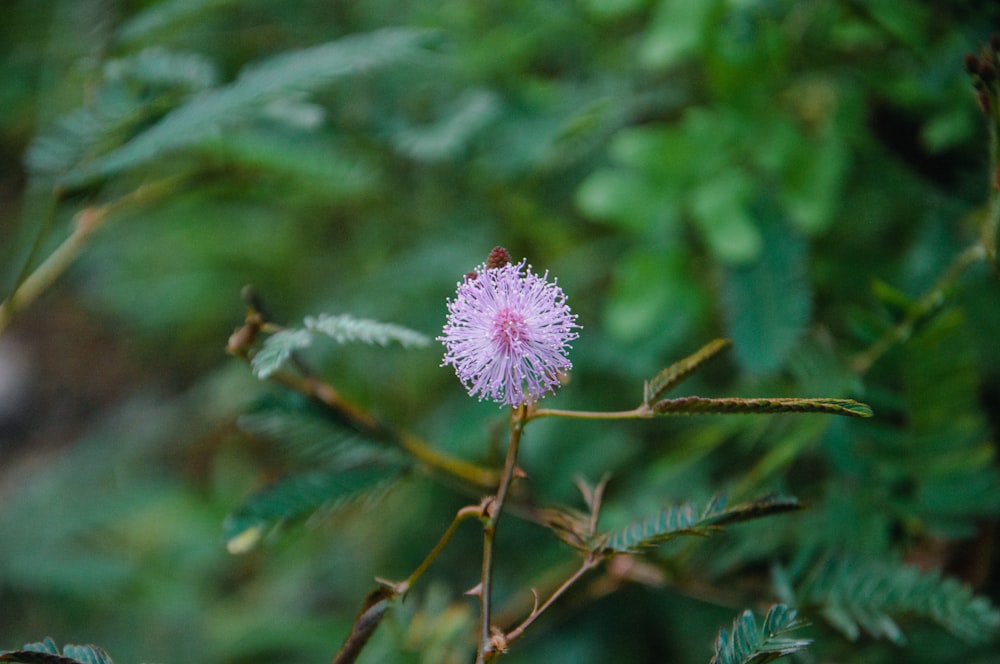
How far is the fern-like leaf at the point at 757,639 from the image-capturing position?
0.57 meters

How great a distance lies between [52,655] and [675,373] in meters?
0.52

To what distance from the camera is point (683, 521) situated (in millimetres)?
611

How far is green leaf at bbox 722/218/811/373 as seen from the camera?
1.03 metres

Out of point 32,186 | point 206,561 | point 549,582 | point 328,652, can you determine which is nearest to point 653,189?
point 549,582

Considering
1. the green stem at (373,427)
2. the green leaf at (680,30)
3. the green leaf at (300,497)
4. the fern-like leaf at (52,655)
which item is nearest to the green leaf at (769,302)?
the green leaf at (680,30)

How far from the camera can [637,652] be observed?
123 cm

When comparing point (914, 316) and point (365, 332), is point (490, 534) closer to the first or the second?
point (365, 332)

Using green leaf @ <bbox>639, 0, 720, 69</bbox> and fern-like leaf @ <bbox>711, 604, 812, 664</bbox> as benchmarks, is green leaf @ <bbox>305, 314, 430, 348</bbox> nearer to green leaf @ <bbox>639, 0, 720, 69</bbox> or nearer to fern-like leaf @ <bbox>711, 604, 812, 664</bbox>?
fern-like leaf @ <bbox>711, 604, 812, 664</bbox>

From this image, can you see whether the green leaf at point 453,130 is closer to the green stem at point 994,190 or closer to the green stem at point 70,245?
the green stem at point 70,245

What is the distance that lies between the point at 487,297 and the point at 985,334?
83 cm

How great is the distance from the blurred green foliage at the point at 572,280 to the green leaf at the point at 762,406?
0.77 feet

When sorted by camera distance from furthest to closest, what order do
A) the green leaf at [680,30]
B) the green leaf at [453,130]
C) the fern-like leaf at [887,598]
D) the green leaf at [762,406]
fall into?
the green leaf at [453,130]
the green leaf at [680,30]
the fern-like leaf at [887,598]
the green leaf at [762,406]

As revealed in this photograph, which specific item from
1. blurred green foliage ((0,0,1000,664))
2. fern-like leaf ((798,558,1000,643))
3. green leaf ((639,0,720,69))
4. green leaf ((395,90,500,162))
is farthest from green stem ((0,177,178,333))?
fern-like leaf ((798,558,1000,643))

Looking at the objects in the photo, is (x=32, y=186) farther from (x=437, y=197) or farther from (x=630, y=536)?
(x=630, y=536)
